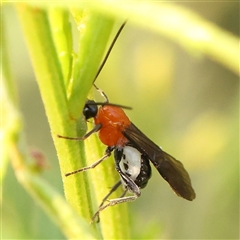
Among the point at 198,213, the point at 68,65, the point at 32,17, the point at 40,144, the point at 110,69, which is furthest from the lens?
the point at 40,144

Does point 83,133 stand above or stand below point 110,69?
above

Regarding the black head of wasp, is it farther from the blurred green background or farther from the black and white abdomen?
the blurred green background

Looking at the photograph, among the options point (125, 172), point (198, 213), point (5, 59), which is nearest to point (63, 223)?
point (5, 59)

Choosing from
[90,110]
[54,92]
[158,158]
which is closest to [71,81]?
[54,92]

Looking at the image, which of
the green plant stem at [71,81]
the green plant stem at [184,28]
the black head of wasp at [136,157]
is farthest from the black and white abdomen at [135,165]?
the green plant stem at [184,28]

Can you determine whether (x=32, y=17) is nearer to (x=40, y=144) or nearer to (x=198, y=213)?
(x=198, y=213)

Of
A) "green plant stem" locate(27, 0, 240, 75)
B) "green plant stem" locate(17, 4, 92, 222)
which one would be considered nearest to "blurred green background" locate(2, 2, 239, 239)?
"green plant stem" locate(17, 4, 92, 222)

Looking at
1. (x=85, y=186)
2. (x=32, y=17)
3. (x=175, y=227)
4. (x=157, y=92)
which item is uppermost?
(x=32, y=17)

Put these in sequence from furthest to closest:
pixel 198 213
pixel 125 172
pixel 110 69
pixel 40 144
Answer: pixel 40 144 < pixel 198 213 < pixel 110 69 < pixel 125 172

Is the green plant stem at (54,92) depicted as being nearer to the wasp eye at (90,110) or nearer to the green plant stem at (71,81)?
the green plant stem at (71,81)
